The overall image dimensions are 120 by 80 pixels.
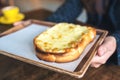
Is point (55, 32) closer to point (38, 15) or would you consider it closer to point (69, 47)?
point (69, 47)

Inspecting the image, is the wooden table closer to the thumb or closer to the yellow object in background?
the thumb

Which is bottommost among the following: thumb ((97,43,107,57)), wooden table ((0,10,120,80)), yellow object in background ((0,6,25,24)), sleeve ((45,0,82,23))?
yellow object in background ((0,6,25,24))

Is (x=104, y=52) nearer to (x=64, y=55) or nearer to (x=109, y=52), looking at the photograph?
(x=109, y=52)

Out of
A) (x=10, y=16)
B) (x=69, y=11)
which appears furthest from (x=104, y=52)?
(x=10, y=16)

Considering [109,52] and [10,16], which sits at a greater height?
[109,52]

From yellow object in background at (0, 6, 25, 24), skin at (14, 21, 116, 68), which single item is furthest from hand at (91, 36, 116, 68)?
yellow object in background at (0, 6, 25, 24)

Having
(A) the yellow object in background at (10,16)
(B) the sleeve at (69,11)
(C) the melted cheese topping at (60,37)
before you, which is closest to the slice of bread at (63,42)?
(C) the melted cheese topping at (60,37)

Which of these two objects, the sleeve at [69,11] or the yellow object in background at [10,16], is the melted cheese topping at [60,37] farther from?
the yellow object in background at [10,16]
